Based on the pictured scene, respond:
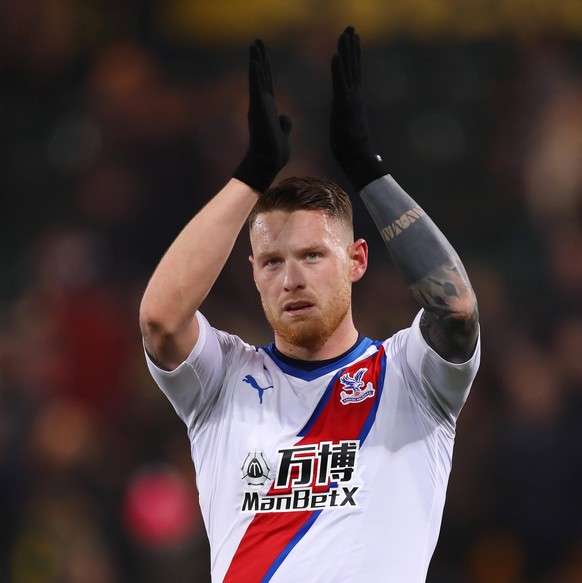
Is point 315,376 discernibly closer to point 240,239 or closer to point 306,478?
point 306,478

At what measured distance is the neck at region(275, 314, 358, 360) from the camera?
120 inches

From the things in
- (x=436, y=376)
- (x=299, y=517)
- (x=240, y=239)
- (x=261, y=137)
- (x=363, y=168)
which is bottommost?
(x=299, y=517)

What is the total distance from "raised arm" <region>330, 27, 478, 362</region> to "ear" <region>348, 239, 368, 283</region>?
10.6 inches

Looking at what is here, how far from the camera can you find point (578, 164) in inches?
245

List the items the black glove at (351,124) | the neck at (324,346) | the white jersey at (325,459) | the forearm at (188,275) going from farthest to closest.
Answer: the neck at (324,346) → the black glove at (351,124) → the forearm at (188,275) → the white jersey at (325,459)

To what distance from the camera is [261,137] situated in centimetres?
289

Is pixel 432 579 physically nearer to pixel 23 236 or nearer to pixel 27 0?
pixel 23 236

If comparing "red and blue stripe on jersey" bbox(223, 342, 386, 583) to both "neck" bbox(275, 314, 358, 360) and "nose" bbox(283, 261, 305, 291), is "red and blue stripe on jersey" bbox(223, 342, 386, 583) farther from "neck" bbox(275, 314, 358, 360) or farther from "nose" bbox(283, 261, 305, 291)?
"nose" bbox(283, 261, 305, 291)

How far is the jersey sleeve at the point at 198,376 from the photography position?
9.37 feet

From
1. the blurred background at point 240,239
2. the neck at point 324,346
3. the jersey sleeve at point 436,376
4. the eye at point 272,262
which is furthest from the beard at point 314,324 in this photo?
the blurred background at point 240,239

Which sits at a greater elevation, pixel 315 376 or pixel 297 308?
pixel 297 308

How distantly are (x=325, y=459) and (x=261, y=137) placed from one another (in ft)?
3.17

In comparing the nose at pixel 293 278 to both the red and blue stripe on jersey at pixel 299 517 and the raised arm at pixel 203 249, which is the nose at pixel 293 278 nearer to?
the raised arm at pixel 203 249

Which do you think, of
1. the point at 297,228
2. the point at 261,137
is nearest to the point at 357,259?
the point at 297,228
